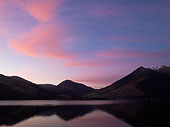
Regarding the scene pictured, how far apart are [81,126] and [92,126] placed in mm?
3037

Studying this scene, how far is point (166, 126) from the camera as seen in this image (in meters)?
61.4

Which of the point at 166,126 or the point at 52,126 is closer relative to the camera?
the point at 166,126

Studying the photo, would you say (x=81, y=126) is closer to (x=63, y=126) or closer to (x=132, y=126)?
(x=63, y=126)

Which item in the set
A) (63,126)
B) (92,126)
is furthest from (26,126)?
(92,126)

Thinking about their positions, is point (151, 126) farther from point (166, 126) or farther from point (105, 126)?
point (105, 126)

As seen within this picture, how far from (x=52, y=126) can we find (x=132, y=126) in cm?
2080

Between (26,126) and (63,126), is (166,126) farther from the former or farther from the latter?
(26,126)

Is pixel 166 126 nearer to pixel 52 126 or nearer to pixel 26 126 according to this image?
pixel 52 126

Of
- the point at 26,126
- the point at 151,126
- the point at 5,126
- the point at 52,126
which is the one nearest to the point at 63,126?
the point at 52,126

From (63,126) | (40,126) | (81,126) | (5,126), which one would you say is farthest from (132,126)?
(5,126)

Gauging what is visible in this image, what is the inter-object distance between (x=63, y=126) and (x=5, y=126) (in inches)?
632

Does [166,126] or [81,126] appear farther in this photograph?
[81,126]

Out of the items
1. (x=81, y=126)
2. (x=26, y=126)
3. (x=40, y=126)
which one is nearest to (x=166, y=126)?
(x=81, y=126)

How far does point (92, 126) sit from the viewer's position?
2539 inches
